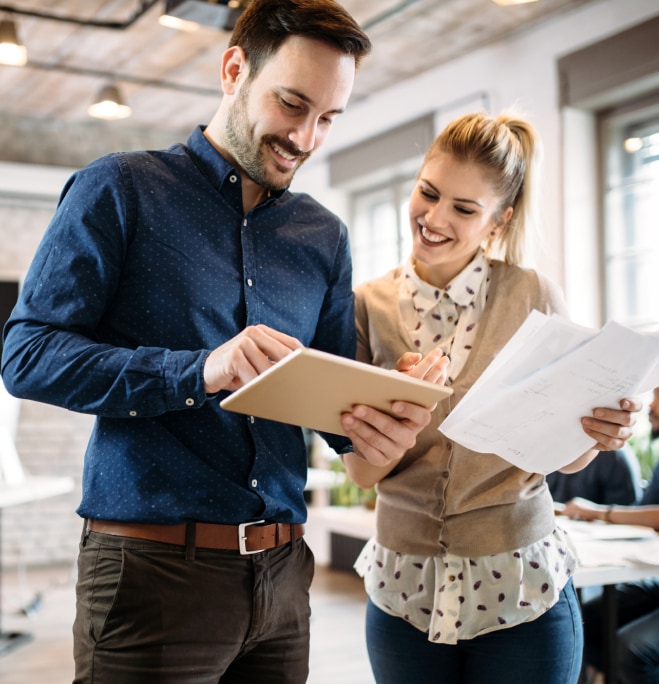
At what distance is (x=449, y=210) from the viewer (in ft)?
5.61

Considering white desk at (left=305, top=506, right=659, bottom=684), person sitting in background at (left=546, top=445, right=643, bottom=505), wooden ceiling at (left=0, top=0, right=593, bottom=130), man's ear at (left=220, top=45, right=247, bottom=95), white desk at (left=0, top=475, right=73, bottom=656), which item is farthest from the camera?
wooden ceiling at (left=0, top=0, right=593, bottom=130)

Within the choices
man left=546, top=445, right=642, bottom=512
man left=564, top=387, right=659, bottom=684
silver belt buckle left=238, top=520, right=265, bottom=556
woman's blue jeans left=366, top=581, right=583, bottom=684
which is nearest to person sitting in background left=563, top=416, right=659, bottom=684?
man left=564, top=387, right=659, bottom=684

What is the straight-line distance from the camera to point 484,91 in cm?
488

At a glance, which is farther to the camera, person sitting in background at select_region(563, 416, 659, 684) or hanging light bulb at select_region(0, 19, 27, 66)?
hanging light bulb at select_region(0, 19, 27, 66)

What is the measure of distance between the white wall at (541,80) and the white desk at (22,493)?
2.43m

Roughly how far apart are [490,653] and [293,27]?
1079 mm

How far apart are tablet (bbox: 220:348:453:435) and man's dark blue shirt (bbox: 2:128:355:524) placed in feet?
0.14

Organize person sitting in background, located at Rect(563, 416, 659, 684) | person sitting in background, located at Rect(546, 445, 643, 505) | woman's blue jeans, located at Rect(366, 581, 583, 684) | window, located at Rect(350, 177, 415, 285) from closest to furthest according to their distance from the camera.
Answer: woman's blue jeans, located at Rect(366, 581, 583, 684), person sitting in background, located at Rect(563, 416, 659, 684), person sitting in background, located at Rect(546, 445, 643, 505), window, located at Rect(350, 177, 415, 285)

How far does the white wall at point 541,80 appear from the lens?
4.24 m

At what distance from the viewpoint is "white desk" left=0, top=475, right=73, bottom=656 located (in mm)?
3719

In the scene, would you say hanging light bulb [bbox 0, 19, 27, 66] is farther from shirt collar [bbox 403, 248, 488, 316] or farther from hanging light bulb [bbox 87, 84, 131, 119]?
shirt collar [bbox 403, 248, 488, 316]

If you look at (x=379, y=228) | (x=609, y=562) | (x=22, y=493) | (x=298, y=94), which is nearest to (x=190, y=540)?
(x=298, y=94)

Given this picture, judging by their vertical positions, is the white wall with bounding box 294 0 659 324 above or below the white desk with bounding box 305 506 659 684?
above

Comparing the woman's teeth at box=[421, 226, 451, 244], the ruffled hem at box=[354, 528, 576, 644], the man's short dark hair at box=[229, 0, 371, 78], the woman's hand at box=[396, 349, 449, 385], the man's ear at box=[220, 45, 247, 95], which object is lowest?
the ruffled hem at box=[354, 528, 576, 644]
